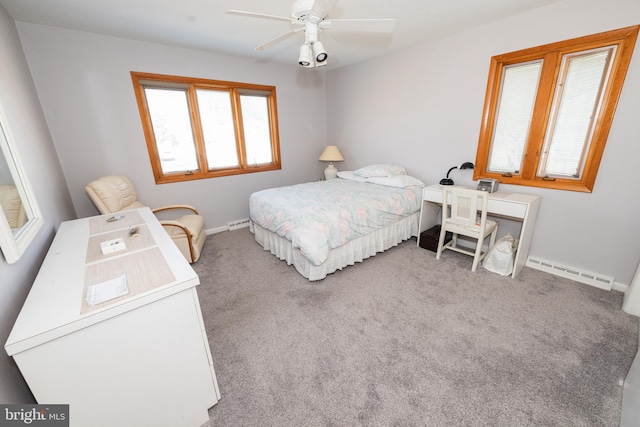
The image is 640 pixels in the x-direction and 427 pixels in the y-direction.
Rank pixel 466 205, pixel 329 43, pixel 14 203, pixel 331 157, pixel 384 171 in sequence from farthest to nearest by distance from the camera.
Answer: pixel 331 157
pixel 384 171
pixel 329 43
pixel 466 205
pixel 14 203

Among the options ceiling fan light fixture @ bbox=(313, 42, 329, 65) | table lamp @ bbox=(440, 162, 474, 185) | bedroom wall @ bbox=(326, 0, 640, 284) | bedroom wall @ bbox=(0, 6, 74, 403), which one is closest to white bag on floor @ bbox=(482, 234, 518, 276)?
bedroom wall @ bbox=(326, 0, 640, 284)

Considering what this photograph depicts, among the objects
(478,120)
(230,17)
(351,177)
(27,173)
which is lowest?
(351,177)

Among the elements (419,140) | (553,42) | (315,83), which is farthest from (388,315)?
(315,83)

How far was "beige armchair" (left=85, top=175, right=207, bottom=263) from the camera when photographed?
8.00 ft

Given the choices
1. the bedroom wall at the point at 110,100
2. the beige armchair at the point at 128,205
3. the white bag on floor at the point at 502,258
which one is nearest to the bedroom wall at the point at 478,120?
the white bag on floor at the point at 502,258

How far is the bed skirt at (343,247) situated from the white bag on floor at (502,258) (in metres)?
0.96

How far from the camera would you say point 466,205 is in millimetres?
2566

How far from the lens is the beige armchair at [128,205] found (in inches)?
96.0

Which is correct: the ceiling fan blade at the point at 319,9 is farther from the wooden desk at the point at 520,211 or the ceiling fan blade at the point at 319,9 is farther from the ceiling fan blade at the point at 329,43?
the wooden desk at the point at 520,211

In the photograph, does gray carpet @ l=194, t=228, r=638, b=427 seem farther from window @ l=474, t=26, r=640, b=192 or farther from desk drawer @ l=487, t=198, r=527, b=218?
window @ l=474, t=26, r=640, b=192

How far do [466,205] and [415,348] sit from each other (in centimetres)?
157

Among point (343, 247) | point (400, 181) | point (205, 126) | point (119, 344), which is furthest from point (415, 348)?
point (205, 126)

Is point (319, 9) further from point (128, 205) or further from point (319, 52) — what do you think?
point (128, 205)

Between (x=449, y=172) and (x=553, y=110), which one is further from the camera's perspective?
(x=449, y=172)
